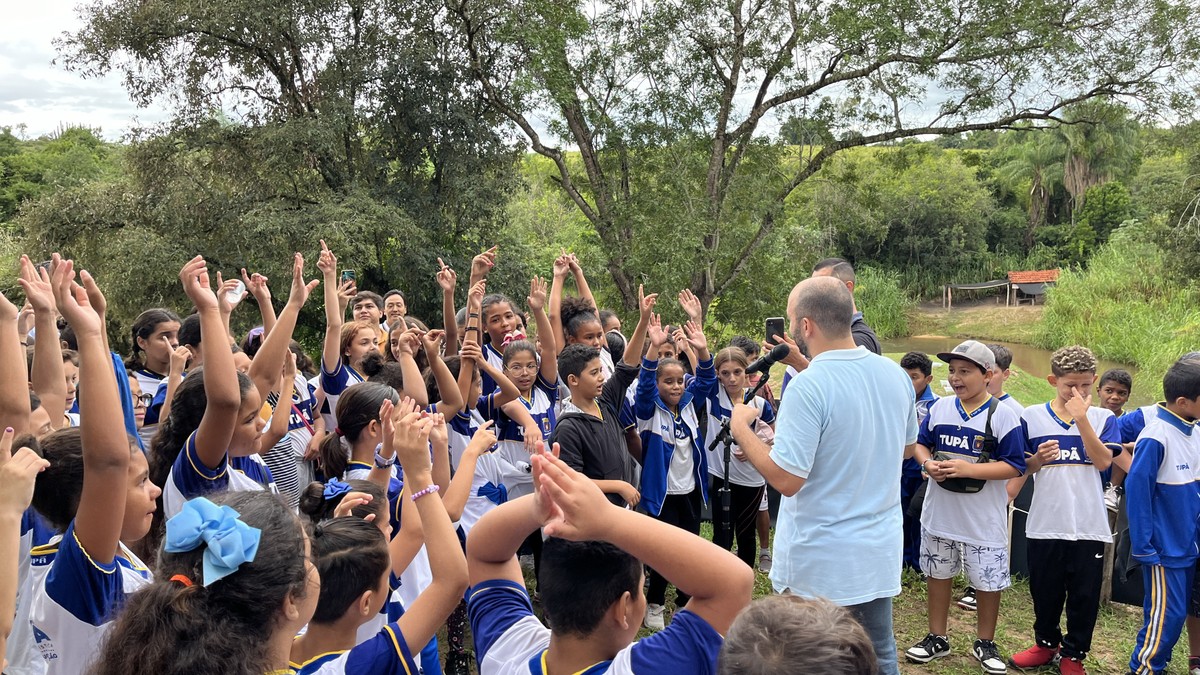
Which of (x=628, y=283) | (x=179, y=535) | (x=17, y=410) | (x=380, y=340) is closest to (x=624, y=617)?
(x=179, y=535)

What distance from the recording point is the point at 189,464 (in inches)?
106

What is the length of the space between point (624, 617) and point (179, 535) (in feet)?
3.07

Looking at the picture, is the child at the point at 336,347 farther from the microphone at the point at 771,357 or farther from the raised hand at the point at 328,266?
the microphone at the point at 771,357

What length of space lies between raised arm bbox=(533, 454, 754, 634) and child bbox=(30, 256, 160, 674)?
3.45 ft

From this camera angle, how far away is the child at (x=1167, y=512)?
12.9ft

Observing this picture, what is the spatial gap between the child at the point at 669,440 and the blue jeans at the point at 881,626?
157cm

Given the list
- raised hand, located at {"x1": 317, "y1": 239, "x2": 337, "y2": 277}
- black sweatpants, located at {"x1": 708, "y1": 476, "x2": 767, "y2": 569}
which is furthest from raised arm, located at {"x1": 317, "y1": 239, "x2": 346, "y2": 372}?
black sweatpants, located at {"x1": 708, "y1": 476, "x2": 767, "y2": 569}

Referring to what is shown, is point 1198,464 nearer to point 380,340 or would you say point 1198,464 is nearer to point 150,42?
point 380,340

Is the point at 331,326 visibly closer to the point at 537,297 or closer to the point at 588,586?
the point at 537,297

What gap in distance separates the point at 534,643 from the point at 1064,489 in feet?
11.6

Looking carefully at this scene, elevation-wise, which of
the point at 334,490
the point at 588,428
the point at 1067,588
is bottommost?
the point at 1067,588

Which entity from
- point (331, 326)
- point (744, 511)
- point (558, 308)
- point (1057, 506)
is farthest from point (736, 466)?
point (331, 326)

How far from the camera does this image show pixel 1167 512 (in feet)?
13.0

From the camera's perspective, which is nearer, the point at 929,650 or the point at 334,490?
the point at 334,490
